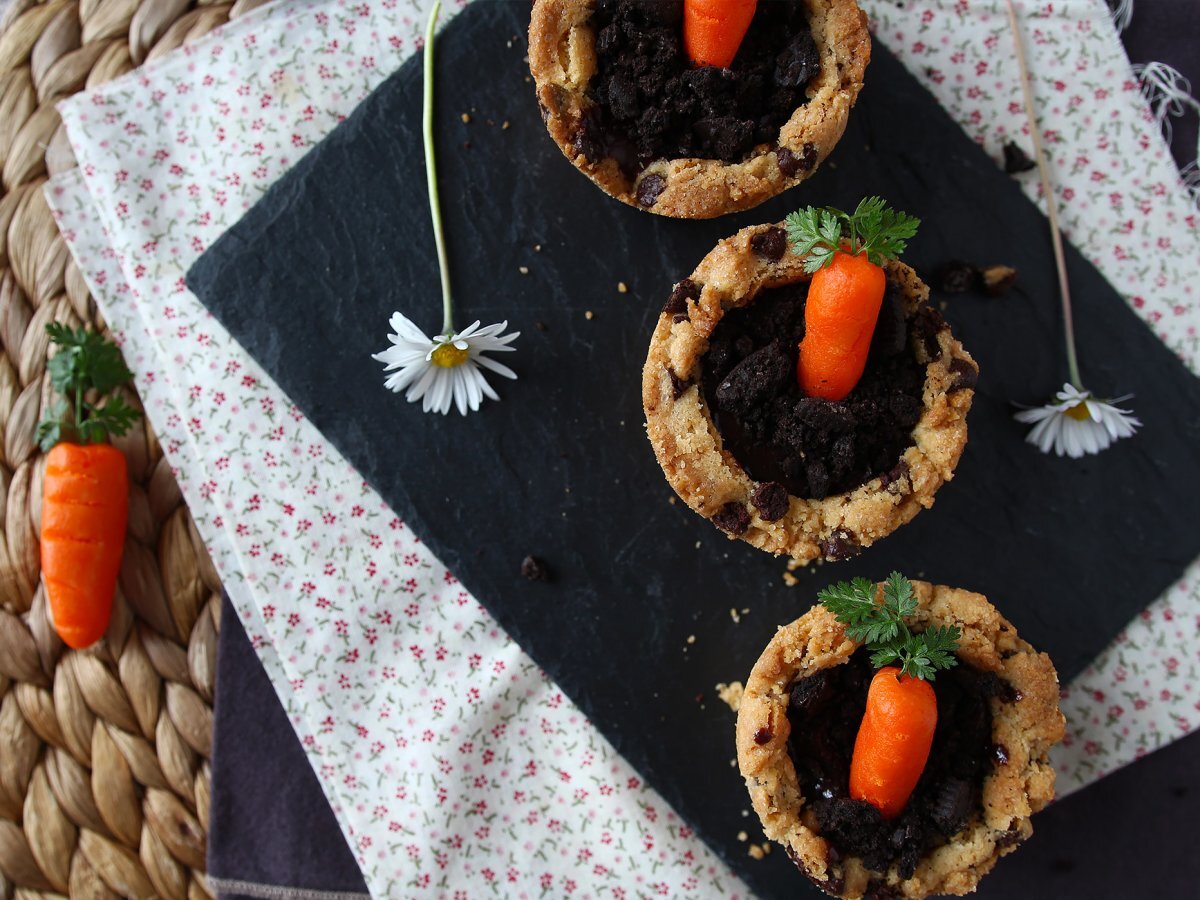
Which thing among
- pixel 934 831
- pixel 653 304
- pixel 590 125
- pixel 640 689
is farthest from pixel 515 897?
pixel 590 125

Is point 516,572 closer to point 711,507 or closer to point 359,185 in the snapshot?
point 711,507

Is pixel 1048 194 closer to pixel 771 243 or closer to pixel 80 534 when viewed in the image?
pixel 771 243

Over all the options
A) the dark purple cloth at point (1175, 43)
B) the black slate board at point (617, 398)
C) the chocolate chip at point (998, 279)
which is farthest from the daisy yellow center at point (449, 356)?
the dark purple cloth at point (1175, 43)

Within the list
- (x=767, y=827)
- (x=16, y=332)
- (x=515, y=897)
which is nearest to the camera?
(x=767, y=827)

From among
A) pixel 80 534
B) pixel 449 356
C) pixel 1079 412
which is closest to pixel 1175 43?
pixel 1079 412

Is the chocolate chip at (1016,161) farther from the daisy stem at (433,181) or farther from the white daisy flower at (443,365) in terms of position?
the daisy stem at (433,181)

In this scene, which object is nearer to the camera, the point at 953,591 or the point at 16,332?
the point at 953,591
